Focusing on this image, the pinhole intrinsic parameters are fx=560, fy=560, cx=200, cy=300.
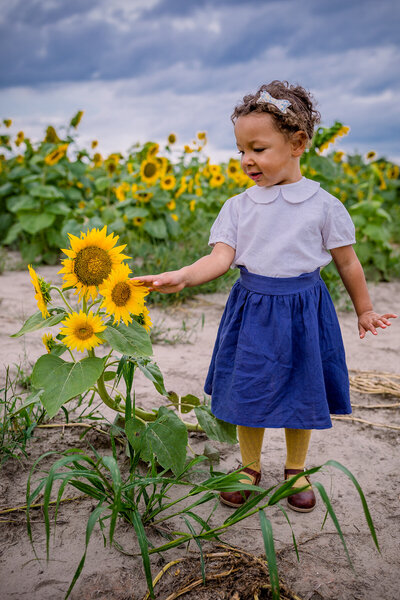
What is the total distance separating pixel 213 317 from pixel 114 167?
9.02 feet

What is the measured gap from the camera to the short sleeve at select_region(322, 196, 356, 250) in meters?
1.76

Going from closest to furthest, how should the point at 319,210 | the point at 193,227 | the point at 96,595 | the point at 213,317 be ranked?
1. the point at 96,595
2. the point at 319,210
3. the point at 213,317
4. the point at 193,227

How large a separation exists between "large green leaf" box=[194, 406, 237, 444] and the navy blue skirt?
0.05 metres

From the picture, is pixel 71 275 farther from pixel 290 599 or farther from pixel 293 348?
pixel 290 599

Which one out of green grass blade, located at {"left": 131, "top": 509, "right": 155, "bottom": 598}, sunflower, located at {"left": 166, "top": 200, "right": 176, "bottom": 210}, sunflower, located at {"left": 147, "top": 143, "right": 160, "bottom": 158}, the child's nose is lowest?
green grass blade, located at {"left": 131, "top": 509, "right": 155, "bottom": 598}

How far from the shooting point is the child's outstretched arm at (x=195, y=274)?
1.53 meters

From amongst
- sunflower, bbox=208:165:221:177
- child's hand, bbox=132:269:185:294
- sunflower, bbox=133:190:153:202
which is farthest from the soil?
sunflower, bbox=208:165:221:177

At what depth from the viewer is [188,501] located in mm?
1773

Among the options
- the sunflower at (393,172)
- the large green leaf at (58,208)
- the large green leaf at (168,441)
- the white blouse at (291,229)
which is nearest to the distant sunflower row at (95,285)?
the large green leaf at (168,441)

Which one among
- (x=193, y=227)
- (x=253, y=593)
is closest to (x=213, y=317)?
(x=193, y=227)

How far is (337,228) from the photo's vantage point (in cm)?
176

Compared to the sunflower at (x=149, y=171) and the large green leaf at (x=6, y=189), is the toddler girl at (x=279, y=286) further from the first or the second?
the large green leaf at (x=6, y=189)

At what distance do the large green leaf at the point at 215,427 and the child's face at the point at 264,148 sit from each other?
0.78 metres

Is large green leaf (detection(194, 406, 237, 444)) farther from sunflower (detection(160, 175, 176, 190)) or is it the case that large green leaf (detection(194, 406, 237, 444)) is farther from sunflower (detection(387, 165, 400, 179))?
sunflower (detection(387, 165, 400, 179))
